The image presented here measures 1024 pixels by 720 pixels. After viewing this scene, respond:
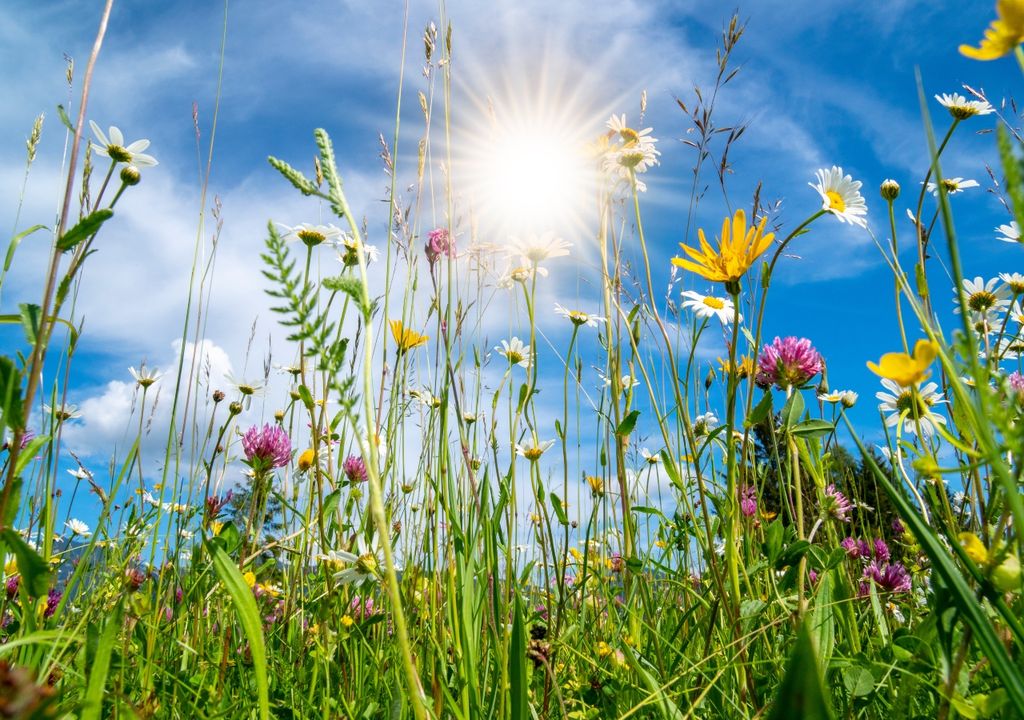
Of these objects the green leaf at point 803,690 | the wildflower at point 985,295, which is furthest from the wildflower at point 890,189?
the green leaf at point 803,690

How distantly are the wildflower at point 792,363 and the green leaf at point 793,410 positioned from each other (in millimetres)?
108

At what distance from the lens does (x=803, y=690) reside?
27 cm

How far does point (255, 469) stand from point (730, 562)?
980mm

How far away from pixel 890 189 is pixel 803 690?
163cm

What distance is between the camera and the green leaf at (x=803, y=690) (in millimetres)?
267

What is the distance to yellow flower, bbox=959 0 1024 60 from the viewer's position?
1.28 ft

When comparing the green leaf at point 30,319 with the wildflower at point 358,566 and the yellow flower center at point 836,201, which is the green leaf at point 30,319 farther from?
the yellow flower center at point 836,201

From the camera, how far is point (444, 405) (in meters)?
0.85

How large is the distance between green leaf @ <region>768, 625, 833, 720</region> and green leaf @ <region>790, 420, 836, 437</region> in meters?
0.66

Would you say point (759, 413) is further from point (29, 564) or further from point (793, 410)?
point (29, 564)

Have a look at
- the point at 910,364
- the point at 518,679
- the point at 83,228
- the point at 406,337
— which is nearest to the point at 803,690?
the point at 910,364

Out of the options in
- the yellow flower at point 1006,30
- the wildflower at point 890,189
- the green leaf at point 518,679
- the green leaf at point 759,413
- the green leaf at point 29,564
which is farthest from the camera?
the wildflower at point 890,189

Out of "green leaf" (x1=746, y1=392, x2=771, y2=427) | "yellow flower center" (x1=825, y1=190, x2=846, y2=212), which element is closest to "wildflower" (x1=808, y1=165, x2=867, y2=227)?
"yellow flower center" (x1=825, y1=190, x2=846, y2=212)

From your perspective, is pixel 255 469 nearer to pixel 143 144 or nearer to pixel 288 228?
pixel 288 228
